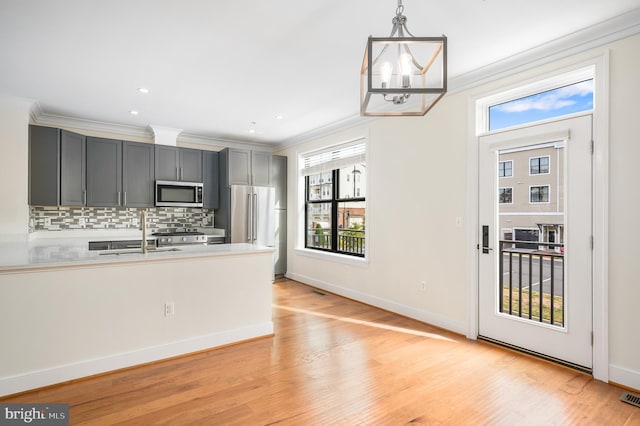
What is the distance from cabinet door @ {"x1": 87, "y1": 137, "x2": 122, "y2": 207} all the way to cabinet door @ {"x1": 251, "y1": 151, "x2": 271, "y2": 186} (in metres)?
2.02

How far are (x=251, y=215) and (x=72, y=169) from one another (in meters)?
2.50

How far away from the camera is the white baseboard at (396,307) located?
3434 millimetres

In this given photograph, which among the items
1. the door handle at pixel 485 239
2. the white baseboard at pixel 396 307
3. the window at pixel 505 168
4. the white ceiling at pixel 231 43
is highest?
the white ceiling at pixel 231 43

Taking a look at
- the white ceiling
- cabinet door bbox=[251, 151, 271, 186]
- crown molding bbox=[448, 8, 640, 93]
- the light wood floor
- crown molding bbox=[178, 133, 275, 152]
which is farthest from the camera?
cabinet door bbox=[251, 151, 271, 186]

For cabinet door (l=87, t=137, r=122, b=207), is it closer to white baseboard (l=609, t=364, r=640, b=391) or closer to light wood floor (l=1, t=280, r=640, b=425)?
light wood floor (l=1, t=280, r=640, b=425)

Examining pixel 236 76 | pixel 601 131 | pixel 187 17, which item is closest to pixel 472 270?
pixel 601 131

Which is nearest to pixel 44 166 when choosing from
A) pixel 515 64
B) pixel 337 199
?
pixel 337 199

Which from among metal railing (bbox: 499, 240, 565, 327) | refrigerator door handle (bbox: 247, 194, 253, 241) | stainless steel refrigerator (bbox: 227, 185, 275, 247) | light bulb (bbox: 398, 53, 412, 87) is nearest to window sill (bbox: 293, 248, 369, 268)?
stainless steel refrigerator (bbox: 227, 185, 275, 247)

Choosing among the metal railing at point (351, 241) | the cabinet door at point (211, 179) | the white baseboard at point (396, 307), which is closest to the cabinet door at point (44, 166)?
the cabinet door at point (211, 179)

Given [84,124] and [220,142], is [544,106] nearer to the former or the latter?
[220,142]

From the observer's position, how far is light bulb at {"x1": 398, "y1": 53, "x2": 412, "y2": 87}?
1479mm

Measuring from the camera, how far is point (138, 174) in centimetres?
Answer: 496

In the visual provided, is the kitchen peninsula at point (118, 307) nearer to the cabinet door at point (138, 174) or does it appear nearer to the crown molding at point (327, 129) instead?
the cabinet door at point (138, 174)

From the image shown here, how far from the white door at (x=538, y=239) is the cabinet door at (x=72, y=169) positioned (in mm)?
4978
